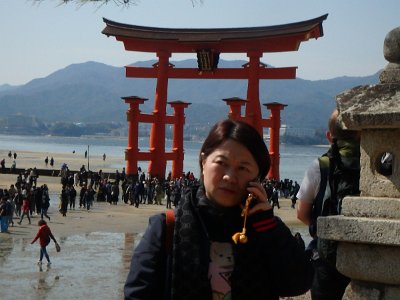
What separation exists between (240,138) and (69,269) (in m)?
10.4

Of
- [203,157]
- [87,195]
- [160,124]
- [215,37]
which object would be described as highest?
[215,37]

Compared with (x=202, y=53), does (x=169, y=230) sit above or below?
below

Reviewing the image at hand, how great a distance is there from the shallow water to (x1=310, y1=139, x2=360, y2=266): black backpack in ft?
22.6

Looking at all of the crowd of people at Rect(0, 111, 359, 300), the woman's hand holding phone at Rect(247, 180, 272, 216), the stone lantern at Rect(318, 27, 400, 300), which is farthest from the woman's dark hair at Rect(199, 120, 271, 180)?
the stone lantern at Rect(318, 27, 400, 300)

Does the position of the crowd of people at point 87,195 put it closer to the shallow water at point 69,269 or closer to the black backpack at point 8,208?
the black backpack at point 8,208

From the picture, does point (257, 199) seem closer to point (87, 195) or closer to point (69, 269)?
point (69, 269)

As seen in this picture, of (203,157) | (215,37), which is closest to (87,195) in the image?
(215,37)

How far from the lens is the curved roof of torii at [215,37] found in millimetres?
30016

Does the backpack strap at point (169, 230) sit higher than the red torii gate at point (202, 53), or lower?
lower

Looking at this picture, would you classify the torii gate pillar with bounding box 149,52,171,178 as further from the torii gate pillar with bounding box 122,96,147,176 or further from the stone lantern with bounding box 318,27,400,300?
the stone lantern with bounding box 318,27,400,300

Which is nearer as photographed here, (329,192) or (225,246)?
(225,246)

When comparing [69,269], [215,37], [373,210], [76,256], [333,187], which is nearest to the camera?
[373,210]

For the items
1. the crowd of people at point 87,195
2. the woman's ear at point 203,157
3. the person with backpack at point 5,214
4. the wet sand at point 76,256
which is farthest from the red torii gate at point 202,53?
the woman's ear at point 203,157

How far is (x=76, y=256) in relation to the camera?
13.8 metres
